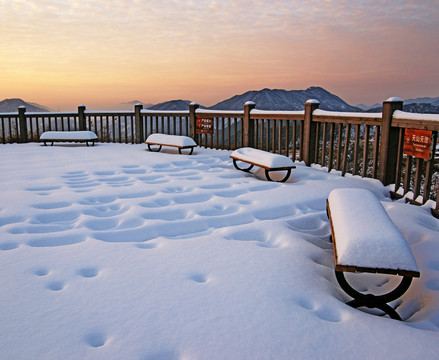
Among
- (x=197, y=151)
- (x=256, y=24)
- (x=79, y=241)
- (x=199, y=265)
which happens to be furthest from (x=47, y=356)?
(x=256, y=24)

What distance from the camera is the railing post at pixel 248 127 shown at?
841 cm

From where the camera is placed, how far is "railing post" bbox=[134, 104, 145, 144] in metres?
Answer: 11.0

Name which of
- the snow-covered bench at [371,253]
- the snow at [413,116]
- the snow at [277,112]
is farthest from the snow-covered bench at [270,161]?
the snow-covered bench at [371,253]

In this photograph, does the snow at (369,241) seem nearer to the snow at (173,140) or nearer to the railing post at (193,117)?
the snow at (173,140)

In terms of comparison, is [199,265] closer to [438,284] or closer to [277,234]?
[277,234]

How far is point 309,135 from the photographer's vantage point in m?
6.77

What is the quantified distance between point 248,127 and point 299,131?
147cm

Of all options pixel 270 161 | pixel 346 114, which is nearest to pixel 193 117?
pixel 270 161

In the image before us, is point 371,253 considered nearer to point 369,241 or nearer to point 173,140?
point 369,241

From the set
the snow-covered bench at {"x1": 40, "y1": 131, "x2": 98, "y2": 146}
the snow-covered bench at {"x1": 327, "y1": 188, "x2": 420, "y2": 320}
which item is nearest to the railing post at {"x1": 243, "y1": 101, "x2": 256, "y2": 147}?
the snow-covered bench at {"x1": 40, "y1": 131, "x2": 98, "y2": 146}

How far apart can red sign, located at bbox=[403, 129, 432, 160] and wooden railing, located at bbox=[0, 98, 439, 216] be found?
6cm

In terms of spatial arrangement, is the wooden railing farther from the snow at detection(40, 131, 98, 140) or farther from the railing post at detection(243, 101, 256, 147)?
the snow at detection(40, 131, 98, 140)

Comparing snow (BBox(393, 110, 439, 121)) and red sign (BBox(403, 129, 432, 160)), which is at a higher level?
snow (BBox(393, 110, 439, 121))

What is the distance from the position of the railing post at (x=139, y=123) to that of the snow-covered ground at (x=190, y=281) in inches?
267
